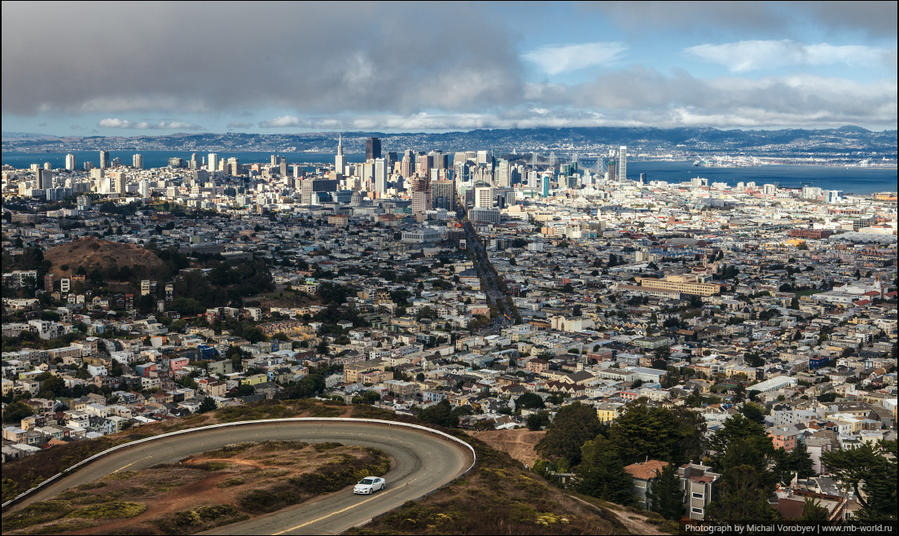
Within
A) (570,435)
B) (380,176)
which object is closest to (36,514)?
(570,435)

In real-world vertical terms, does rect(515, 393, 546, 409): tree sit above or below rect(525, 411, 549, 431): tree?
below

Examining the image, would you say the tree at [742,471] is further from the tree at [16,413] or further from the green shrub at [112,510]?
the tree at [16,413]

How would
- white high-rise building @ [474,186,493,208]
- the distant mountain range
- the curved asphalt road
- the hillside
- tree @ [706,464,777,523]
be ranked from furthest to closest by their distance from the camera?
the distant mountain range, white high-rise building @ [474,186,493,208], the hillside, tree @ [706,464,777,523], the curved asphalt road

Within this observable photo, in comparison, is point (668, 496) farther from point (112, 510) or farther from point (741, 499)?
point (112, 510)

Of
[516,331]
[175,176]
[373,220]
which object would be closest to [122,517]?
[516,331]

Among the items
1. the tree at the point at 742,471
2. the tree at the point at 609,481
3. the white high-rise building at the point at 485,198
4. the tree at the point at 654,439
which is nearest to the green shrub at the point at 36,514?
the tree at the point at 609,481

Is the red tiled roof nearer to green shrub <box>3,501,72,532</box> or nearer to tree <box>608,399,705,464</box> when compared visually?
tree <box>608,399,705,464</box>

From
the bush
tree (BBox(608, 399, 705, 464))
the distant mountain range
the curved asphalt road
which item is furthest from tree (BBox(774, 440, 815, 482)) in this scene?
the distant mountain range
